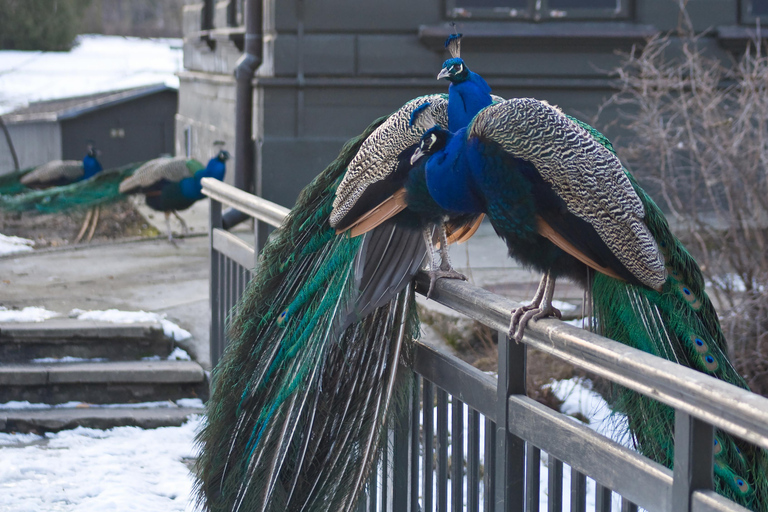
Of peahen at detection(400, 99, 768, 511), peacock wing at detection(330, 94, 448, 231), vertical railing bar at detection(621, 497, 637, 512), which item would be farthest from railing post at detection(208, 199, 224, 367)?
vertical railing bar at detection(621, 497, 637, 512)

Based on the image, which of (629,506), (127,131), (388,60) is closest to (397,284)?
(629,506)

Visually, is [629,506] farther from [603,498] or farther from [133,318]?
[133,318]

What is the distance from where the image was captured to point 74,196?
812 centimetres

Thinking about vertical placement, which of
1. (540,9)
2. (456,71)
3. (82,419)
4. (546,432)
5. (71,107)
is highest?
(540,9)

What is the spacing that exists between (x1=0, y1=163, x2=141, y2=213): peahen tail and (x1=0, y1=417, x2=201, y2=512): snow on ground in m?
4.40

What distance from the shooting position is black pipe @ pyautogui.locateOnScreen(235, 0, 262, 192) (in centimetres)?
773

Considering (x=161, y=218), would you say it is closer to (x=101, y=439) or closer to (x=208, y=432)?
(x=101, y=439)

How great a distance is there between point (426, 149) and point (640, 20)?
250 inches

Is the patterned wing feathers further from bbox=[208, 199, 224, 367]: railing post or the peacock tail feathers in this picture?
bbox=[208, 199, 224, 367]: railing post

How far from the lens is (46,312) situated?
201 inches

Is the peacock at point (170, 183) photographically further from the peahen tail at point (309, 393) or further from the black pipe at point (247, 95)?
the peahen tail at point (309, 393)

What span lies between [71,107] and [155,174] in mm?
6234

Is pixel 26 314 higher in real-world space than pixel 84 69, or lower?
lower

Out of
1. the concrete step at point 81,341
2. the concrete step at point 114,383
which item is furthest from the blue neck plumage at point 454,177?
the concrete step at point 81,341
